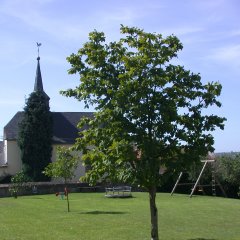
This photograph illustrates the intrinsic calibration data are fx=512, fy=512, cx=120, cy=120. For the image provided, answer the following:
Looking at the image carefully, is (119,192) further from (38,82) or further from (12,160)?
(38,82)

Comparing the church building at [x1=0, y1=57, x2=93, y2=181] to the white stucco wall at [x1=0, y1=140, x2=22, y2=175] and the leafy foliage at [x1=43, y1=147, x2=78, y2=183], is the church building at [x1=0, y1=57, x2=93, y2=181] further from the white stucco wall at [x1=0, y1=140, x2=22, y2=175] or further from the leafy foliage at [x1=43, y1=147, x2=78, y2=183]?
the leafy foliage at [x1=43, y1=147, x2=78, y2=183]

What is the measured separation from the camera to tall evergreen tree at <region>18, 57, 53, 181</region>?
179 feet

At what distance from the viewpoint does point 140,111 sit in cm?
1058

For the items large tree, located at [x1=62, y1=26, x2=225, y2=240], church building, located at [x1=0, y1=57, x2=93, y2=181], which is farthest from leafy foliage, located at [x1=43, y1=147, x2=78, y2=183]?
church building, located at [x1=0, y1=57, x2=93, y2=181]

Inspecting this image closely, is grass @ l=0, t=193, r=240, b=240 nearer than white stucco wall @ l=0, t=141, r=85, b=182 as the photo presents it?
Yes

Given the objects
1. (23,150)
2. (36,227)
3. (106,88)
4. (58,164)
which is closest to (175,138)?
(106,88)

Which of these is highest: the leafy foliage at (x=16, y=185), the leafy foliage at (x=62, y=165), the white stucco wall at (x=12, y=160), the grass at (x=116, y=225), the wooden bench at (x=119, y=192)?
the white stucco wall at (x=12, y=160)

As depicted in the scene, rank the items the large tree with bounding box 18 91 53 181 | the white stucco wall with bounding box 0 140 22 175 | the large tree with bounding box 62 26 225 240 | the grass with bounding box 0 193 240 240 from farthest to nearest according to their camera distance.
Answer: the white stucco wall with bounding box 0 140 22 175
the large tree with bounding box 18 91 53 181
the grass with bounding box 0 193 240 240
the large tree with bounding box 62 26 225 240

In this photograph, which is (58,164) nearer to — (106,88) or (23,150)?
(106,88)

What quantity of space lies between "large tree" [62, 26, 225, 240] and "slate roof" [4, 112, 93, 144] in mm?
48376

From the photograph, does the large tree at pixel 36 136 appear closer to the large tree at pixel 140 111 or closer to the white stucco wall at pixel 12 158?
the white stucco wall at pixel 12 158

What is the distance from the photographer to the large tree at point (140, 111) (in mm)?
10781

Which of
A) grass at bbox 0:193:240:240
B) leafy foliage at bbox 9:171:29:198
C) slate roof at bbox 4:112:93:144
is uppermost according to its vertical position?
slate roof at bbox 4:112:93:144

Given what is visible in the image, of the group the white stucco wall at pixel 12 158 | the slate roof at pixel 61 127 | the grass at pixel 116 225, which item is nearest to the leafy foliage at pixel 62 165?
the grass at pixel 116 225
